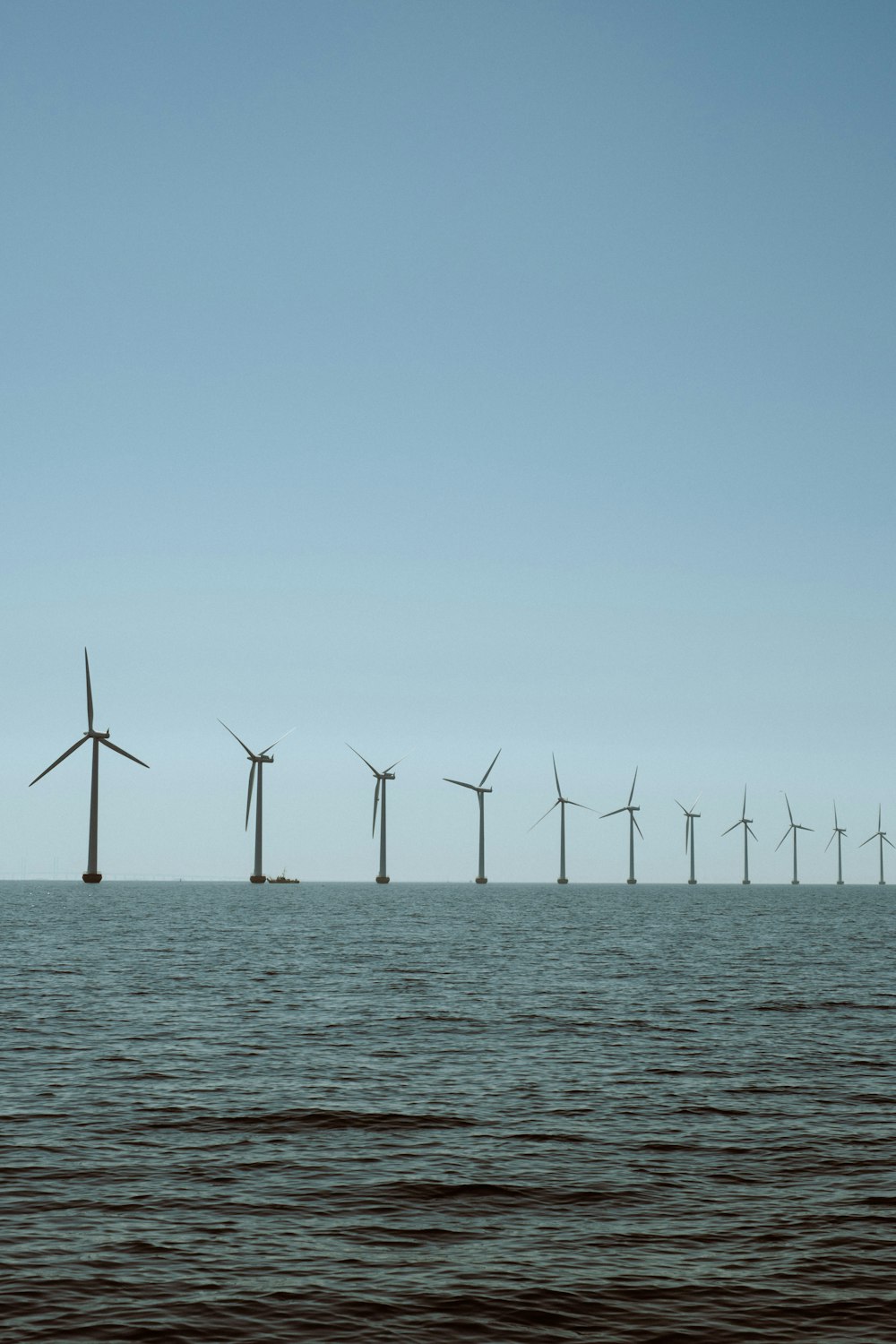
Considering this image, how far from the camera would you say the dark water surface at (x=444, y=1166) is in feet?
52.5

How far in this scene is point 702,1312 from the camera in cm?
1579

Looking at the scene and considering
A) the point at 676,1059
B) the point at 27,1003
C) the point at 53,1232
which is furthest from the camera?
the point at 27,1003

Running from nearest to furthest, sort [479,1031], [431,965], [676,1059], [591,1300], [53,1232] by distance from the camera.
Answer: [591,1300]
[53,1232]
[676,1059]
[479,1031]
[431,965]

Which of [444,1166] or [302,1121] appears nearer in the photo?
[444,1166]

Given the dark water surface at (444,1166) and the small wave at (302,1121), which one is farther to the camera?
the small wave at (302,1121)

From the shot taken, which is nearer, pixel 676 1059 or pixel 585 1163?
pixel 585 1163

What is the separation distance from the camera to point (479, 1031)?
1651 inches

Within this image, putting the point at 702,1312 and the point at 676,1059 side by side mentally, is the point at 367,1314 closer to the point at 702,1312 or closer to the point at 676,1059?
the point at 702,1312

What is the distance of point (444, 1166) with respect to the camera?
2358 cm

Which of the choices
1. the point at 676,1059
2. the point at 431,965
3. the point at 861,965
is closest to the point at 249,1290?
the point at 676,1059

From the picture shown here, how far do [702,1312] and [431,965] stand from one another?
184ft

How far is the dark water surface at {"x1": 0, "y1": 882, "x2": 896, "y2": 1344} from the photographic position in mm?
15992

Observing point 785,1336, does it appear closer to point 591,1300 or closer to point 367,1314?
point 591,1300

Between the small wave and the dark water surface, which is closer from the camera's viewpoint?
the dark water surface
